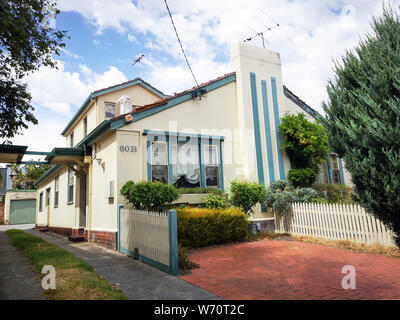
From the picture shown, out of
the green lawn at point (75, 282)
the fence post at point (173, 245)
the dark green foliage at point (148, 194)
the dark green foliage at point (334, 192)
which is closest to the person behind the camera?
the green lawn at point (75, 282)

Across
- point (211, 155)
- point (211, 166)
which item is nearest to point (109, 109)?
point (211, 155)

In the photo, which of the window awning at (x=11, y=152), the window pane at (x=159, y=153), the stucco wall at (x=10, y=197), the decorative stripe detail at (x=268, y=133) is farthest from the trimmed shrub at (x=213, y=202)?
the stucco wall at (x=10, y=197)

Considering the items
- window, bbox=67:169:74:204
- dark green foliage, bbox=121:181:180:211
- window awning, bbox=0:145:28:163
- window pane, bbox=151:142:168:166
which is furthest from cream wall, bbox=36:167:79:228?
dark green foliage, bbox=121:181:180:211

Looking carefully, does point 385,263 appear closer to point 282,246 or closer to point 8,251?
point 282,246

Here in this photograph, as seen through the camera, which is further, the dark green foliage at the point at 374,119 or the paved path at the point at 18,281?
the dark green foliage at the point at 374,119

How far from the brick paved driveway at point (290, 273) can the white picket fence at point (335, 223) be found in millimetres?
885

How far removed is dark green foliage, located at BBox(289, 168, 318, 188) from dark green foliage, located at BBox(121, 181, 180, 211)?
5.74 metres

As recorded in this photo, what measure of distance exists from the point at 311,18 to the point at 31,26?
7386 millimetres

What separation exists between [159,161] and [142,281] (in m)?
5.26

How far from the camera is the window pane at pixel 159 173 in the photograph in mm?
9867

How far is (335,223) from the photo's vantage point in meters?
8.70

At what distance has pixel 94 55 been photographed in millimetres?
7523

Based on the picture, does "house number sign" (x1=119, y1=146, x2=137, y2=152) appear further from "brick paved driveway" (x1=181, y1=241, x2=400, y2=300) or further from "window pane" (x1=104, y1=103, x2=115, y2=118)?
"window pane" (x1=104, y1=103, x2=115, y2=118)

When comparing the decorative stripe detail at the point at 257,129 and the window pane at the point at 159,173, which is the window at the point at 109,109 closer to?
the window pane at the point at 159,173
